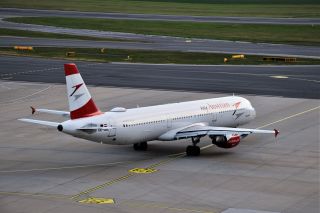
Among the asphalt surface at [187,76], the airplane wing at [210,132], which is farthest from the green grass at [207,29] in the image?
the airplane wing at [210,132]

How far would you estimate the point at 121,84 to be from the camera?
110375mm

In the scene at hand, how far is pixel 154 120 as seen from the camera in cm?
6894

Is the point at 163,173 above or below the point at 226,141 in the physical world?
below

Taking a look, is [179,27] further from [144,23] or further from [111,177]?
[111,177]

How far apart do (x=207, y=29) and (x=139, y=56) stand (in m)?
42.9

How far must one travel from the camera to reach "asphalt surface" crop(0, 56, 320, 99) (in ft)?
350

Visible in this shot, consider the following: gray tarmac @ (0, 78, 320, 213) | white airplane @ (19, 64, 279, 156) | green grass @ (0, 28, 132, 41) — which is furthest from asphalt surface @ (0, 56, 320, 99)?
green grass @ (0, 28, 132, 41)

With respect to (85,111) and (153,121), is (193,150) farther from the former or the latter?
(85,111)

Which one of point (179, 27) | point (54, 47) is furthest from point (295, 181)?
point (179, 27)

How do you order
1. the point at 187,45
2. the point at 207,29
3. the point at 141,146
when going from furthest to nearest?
the point at 207,29, the point at 187,45, the point at 141,146

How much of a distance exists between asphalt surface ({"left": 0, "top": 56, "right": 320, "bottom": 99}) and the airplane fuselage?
26308 millimetres

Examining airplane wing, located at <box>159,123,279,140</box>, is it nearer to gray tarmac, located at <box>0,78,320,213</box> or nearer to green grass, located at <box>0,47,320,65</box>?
gray tarmac, located at <box>0,78,320,213</box>

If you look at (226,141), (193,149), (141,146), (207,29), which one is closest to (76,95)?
(141,146)

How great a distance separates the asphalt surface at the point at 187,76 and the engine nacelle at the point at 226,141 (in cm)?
3366
